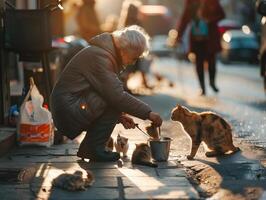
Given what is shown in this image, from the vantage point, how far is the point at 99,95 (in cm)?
733

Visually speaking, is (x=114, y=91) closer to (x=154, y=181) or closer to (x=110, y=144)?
(x=110, y=144)

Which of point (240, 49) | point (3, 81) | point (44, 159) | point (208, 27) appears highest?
point (208, 27)

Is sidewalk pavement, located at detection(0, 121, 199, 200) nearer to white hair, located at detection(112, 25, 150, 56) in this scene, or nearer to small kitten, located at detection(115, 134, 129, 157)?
small kitten, located at detection(115, 134, 129, 157)

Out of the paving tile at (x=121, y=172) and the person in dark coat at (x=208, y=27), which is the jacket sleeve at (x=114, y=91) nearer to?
the paving tile at (x=121, y=172)

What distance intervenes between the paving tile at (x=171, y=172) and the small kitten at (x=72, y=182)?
78 centimetres

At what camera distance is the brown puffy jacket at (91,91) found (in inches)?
281

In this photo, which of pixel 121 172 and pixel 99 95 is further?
pixel 99 95

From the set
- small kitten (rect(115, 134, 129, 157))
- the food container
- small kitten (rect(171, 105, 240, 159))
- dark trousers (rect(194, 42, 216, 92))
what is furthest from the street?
small kitten (rect(115, 134, 129, 157))

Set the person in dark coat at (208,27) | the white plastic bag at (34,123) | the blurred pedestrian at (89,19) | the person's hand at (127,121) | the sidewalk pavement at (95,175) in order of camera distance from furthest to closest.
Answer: the blurred pedestrian at (89,19), the person in dark coat at (208,27), the white plastic bag at (34,123), the person's hand at (127,121), the sidewalk pavement at (95,175)

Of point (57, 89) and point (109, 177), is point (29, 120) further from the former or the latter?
point (109, 177)

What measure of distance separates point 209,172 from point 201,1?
871 cm

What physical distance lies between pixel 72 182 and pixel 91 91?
5.35 feet

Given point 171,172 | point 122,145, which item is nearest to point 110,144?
point 122,145

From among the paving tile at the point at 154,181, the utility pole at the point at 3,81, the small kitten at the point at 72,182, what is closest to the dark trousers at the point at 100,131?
the paving tile at the point at 154,181
